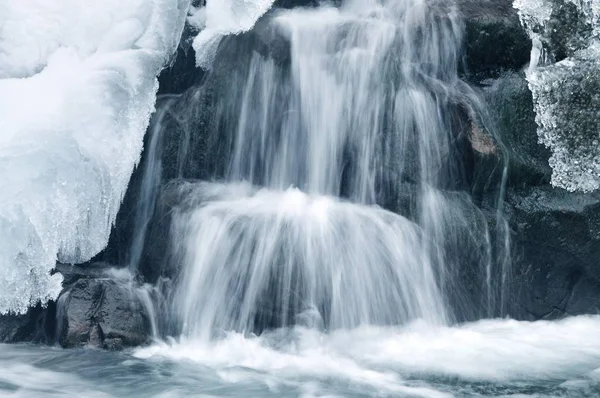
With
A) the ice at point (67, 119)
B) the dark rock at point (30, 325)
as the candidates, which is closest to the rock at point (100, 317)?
the dark rock at point (30, 325)

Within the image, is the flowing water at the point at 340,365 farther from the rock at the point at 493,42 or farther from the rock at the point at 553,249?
the rock at the point at 493,42

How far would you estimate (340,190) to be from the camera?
21.4 ft

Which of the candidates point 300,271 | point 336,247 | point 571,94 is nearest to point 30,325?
point 300,271

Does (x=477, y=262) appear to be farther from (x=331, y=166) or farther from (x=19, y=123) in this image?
(x=19, y=123)

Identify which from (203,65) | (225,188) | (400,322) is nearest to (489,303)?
(400,322)

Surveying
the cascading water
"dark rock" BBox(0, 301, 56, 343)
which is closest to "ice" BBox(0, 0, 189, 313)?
"dark rock" BBox(0, 301, 56, 343)

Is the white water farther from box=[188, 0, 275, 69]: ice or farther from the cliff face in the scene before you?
box=[188, 0, 275, 69]: ice

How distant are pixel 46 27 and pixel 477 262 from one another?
4.36m

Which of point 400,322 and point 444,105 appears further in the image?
point 444,105

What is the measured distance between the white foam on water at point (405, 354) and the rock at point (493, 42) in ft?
6.97

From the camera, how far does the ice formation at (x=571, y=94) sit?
6.15m

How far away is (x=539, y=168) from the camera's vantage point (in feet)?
20.4

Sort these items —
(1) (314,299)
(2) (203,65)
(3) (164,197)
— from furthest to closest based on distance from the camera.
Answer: (2) (203,65)
(3) (164,197)
(1) (314,299)

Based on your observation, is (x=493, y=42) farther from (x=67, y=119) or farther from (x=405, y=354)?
(x=67, y=119)
